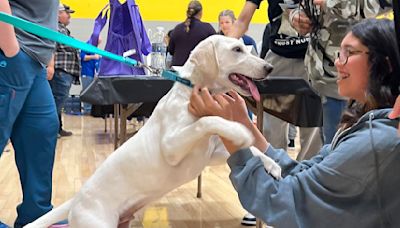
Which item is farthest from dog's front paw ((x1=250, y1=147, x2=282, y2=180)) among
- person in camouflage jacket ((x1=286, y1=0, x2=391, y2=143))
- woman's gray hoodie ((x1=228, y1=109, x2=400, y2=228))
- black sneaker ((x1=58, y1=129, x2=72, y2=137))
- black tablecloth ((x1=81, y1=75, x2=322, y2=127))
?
black sneaker ((x1=58, y1=129, x2=72, y2=137))

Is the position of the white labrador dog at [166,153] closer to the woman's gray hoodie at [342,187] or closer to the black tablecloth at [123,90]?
the woman's gray hoodie at [342,187]

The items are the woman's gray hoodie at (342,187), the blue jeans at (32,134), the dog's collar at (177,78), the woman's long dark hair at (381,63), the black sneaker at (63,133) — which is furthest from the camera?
the black sneaker at (63,133)

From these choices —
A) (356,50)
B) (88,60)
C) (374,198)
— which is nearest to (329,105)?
(356,50)

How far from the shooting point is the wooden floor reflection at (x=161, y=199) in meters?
3.00

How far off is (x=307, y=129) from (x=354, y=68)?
1.63 metres

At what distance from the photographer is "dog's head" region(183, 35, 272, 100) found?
5.85 feet

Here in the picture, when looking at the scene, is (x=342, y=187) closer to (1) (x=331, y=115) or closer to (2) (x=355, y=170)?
(2) (x=355, y=170)

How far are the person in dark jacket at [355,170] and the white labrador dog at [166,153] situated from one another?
0.95 ft

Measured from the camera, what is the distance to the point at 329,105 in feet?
8.30

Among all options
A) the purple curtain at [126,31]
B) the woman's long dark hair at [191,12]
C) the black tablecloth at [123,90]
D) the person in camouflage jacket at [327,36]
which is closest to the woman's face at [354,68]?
the person in camouflage jacket at [327,36]

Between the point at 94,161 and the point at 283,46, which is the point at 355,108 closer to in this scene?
the point at 283,46

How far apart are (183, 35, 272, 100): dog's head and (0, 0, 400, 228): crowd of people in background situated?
0.32 ft

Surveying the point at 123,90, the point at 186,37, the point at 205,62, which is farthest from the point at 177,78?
the point at 186,37

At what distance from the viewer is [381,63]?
132 cm
